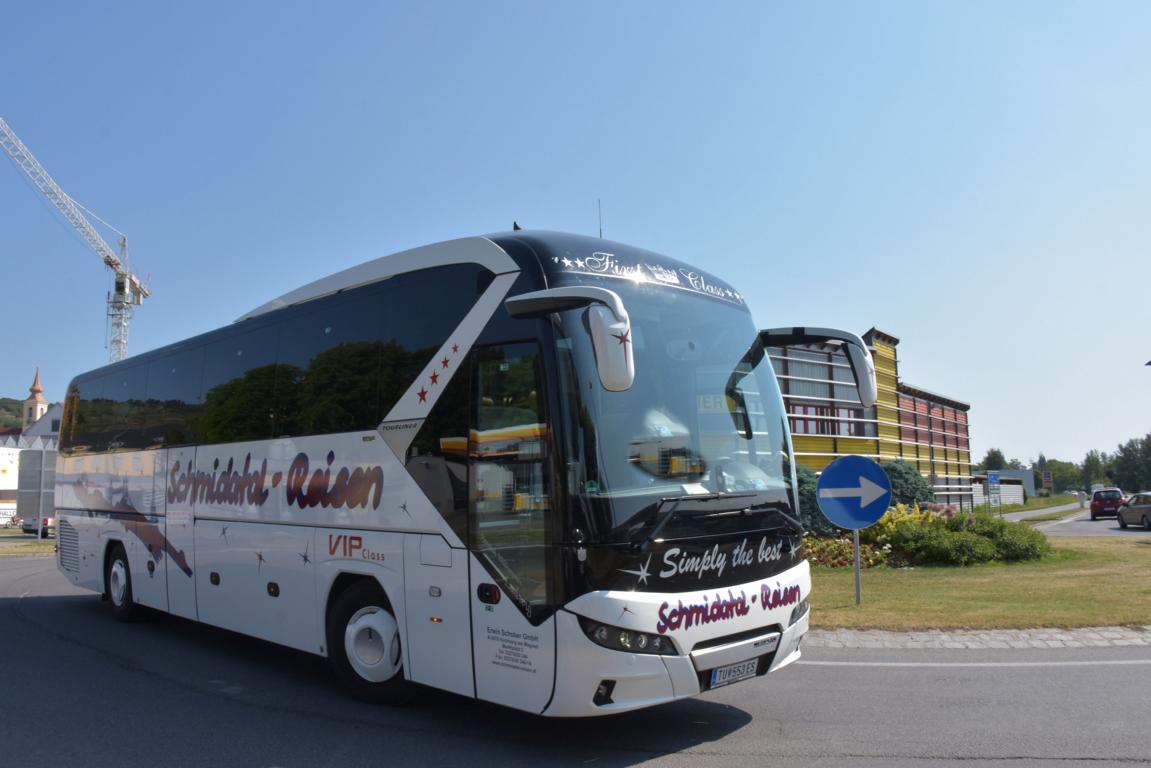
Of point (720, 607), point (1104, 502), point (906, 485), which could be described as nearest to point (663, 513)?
point (720, 607)

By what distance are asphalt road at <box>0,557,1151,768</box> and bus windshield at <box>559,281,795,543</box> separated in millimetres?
1490

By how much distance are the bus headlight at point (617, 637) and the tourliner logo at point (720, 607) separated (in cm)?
11

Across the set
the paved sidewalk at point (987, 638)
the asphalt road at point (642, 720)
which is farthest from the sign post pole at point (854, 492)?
the asphalt road at point (642, 720)

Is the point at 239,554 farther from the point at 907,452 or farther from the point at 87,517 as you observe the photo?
the point at 907,452

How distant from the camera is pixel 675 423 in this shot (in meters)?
5.75

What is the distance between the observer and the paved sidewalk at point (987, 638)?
8750 mm

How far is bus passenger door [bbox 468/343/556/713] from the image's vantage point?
530 cm

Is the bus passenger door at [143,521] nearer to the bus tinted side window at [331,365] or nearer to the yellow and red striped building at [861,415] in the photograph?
the bus tinted side window at [331,365]

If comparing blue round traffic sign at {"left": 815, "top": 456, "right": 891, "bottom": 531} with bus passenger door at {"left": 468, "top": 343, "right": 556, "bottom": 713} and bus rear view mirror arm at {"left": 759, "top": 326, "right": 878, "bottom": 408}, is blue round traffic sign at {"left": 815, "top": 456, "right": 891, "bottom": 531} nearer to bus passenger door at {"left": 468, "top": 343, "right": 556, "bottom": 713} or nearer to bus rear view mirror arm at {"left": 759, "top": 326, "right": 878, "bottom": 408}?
bus rear view mirror arm at {"left": 759, "top": 326, "right": 878, "bottom": 408}

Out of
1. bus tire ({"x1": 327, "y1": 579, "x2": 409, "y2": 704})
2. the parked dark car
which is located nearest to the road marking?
bus tire ({"x1": 327, "y1": 579, "x2": 409, "y2": 704})

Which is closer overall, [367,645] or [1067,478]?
[367,645]

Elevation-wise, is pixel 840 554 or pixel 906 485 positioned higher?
pixel 906 485

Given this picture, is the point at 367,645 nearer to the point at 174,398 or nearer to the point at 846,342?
the point at 846,342

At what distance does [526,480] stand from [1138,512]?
128 feet
